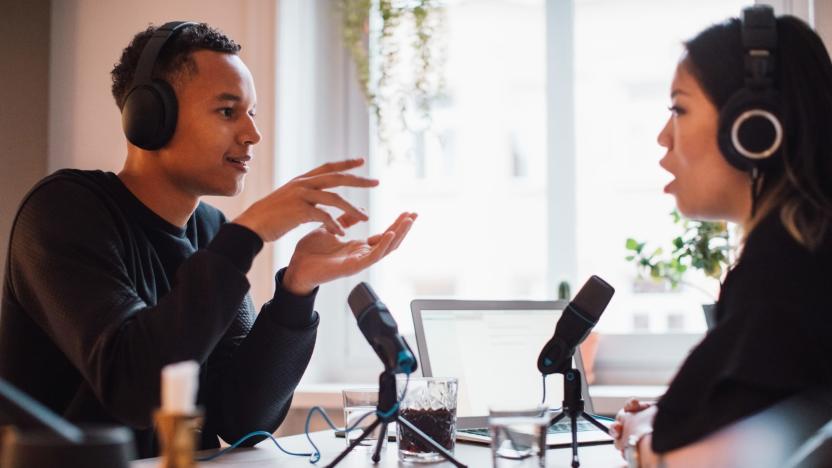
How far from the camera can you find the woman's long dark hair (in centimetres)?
102

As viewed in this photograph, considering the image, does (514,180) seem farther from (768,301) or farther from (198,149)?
(768,301)

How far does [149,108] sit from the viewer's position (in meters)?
1.52

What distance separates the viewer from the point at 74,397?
4.73 ft

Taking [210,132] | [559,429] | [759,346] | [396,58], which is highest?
[396,58]

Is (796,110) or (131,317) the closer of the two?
(796,110)

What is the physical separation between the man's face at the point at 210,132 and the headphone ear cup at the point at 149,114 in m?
0.04

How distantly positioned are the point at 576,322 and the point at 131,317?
2.18 feet

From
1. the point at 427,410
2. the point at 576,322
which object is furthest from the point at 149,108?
the point at 576,322

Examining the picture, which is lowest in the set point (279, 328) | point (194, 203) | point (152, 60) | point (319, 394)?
point (319, 394)

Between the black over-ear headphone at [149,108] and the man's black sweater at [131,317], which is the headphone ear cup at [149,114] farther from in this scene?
the man's black sweater at [131,317]

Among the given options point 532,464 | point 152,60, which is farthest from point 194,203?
point 532,464

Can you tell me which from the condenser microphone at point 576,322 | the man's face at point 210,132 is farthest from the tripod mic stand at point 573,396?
the man's face at point 210,132

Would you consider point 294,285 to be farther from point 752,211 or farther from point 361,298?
point 752,211

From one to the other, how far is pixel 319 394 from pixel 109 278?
39.9 inches
